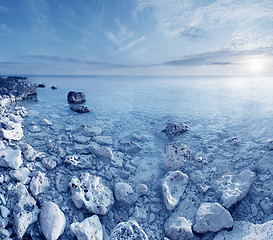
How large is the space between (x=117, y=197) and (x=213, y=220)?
232 cm

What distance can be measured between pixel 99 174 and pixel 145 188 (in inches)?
62.4

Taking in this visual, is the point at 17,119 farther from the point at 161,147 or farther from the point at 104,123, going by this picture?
the point at 161,147

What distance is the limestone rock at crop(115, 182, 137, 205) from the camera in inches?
169

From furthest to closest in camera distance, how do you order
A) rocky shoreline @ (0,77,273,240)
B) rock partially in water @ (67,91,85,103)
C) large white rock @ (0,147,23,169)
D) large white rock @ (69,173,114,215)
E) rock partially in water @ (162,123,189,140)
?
rock partially in water @ (67,91,85,103), rock partially in water @ (162,123,189,140), large white rock @ (0,147,23,169), large white rock @ (69,173,114,215), rocky shoreline @ (0,77,273,240)

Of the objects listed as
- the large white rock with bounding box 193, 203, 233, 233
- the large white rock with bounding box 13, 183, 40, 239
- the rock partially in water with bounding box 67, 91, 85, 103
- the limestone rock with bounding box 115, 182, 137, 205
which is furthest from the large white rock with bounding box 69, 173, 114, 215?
the rock partially in water with bounding box 67, 91, 85, 103

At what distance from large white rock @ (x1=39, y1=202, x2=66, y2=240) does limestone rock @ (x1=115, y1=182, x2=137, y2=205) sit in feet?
4.55

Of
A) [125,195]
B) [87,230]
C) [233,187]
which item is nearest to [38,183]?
[87,230]

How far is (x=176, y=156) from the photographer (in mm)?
5688

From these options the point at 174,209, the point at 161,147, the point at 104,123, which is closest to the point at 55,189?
the point at 174,209

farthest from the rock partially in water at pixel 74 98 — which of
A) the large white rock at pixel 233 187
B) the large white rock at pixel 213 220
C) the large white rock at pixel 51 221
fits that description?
the large white rock at pixel 213 220

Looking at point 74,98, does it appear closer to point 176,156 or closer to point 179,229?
point 176,156

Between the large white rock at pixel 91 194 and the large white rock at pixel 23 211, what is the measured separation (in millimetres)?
848

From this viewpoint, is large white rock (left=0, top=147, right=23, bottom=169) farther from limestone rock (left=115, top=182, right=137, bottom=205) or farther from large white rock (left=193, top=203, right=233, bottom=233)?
large white rock (left=193, top=203, right=233, bottom=233)

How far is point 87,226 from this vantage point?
3.34m
